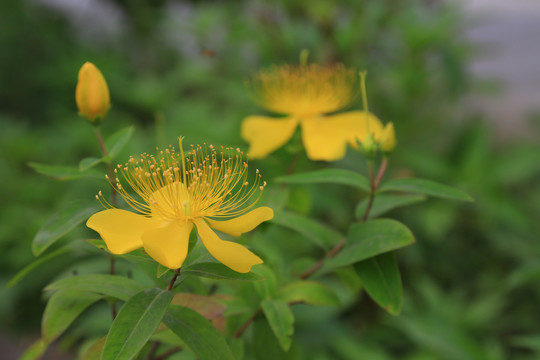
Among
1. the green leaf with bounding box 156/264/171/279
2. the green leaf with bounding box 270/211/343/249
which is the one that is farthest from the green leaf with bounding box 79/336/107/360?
the green leaf with bounding box 270/211/343/249

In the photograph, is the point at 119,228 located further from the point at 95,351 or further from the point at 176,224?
the point at 95,351

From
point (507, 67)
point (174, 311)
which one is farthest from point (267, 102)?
point (507, 67)

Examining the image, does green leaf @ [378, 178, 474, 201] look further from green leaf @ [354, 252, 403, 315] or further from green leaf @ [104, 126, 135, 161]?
green leaf @ [104, 126, 135, 161]

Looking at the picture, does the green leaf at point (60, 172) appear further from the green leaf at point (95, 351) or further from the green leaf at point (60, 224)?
the green leaf at point (95, 351)

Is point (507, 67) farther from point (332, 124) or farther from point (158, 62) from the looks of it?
point (332, 124)

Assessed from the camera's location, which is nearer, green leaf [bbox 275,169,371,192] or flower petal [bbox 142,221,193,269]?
flower petal [bbox 142,221,193,269]
